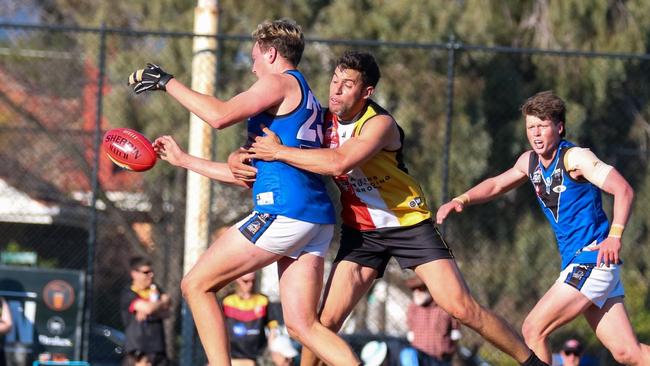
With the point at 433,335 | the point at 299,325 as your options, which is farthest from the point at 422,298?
the point at 299,325

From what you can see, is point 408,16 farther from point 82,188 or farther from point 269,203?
point 269,203

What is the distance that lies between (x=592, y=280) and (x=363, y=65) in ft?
5.67

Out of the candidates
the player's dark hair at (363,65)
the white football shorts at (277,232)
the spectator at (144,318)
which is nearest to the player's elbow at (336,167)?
the white football shorts at (277,232)

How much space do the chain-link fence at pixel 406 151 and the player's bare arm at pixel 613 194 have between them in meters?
6.18

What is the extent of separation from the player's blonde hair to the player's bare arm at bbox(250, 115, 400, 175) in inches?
16.6

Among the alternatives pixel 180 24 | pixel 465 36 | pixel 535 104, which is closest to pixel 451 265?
pixel 535 104

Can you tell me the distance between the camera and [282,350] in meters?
8.70

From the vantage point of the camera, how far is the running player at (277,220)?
17.0 feet

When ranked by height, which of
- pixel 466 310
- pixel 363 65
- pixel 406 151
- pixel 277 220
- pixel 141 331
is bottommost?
pixel 141 331

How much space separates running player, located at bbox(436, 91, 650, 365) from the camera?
228 inches

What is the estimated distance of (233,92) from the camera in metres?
12.9

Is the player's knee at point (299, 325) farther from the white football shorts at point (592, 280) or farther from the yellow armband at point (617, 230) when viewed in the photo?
the yellow armband at point (617, 230)

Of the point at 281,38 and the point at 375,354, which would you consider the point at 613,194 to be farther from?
the point at 375,354

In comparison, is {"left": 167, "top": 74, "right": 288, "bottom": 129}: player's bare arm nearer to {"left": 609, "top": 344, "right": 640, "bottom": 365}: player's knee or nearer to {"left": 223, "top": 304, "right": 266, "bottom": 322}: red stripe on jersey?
{"left": 609, "top": 344, "right": 640, "bottom": 365}: player's knee
